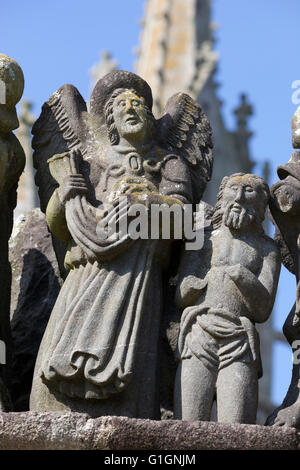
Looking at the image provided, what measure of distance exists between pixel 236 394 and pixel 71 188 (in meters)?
1.93

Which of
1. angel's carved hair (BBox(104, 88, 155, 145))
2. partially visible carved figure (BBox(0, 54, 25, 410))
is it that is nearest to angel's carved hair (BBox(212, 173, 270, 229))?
angel's carved hair (BBox(104, 88, 155, 145))

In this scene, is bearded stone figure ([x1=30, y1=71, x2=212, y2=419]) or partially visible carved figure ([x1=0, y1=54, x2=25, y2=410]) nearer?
bearded stone figure ([x1=30, y1=71, x2=212, y2=419])

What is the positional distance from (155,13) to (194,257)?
53457 millimetres

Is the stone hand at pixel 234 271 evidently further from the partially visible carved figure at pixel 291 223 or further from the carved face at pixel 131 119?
the carved face at pixel 131 119

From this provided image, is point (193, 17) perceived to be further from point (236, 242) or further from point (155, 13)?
point (236, 242)

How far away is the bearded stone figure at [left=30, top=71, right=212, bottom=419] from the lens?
10.4 m

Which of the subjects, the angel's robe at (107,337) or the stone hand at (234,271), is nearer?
the angel's robe at (107,337)

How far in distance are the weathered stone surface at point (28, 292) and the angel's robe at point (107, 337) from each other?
1.35 metres

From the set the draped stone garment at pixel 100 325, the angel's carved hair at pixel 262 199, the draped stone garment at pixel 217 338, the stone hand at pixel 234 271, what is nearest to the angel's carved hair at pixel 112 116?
the angel's carved hair at pixel 262 199

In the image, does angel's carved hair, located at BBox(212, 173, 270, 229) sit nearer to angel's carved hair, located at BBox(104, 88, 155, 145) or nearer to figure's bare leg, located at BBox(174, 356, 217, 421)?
angel's carved hair, located at BBox(104, 88, 155, 145)

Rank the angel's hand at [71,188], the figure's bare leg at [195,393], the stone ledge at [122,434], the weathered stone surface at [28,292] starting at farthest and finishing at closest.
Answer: the weathered stone surface at [28,292]
the angel's hand at [71,188]
the figure's bare leg at [195,393]
the stone ledge at [122,434]

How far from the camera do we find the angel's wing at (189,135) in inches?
456

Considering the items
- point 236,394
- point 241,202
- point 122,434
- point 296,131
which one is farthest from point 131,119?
point 122,434

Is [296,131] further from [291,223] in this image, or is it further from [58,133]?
[58,133]
